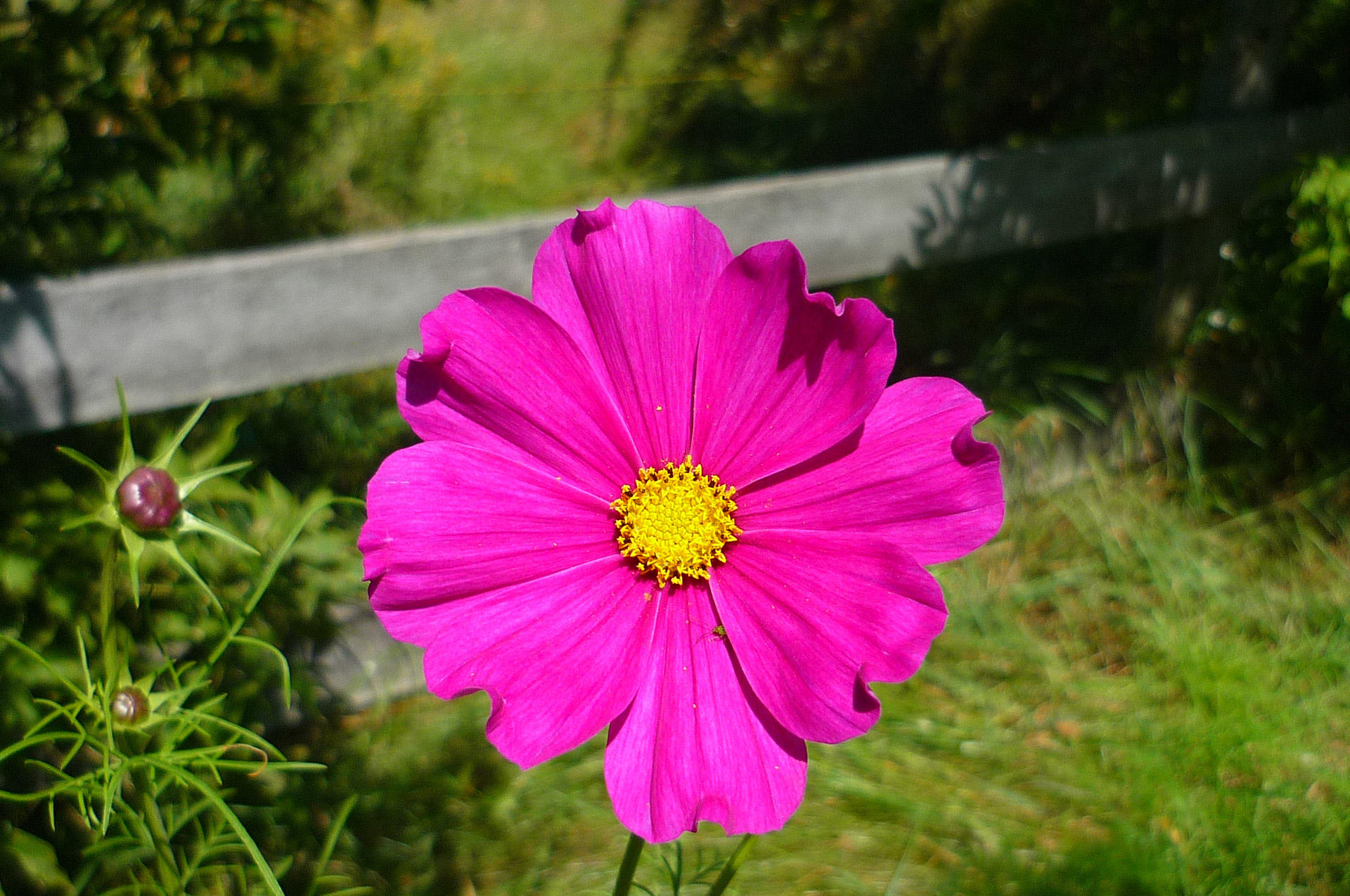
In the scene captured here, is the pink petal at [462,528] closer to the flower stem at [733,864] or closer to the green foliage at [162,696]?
the green foliage at [162,696]

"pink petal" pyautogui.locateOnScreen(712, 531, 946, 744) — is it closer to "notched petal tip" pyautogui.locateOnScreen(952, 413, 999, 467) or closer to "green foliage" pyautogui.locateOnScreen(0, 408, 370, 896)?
"notched petal tip" pyautogui.locateOnScreen(952, 413, 999, 467)

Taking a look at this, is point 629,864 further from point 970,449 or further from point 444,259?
point 444,259

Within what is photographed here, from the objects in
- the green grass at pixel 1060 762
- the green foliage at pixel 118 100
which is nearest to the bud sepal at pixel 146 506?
the green foliage at pixel 118 100

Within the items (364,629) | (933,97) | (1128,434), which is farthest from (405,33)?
(1128,434)

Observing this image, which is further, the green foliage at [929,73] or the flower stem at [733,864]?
the green foliage at [929,73]

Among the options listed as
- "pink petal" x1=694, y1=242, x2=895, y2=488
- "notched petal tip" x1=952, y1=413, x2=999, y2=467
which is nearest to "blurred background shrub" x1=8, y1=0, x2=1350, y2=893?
"pink petal" x1=694, y1=242, x2=895, y2=488

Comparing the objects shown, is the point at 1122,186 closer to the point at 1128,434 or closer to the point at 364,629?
the point at 1128,434
